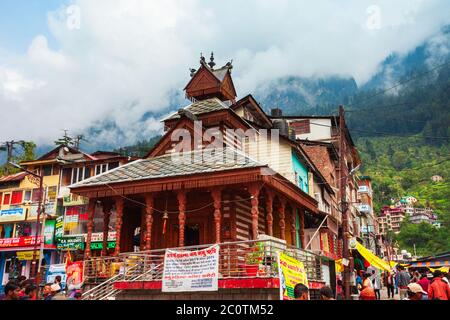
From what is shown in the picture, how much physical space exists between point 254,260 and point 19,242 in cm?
3740

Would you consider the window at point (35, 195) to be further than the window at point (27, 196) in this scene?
No

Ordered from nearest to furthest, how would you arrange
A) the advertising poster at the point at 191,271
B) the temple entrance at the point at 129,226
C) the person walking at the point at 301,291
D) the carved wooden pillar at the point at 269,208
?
1. the person walking at the point at 301,291
2. the advertising poster at the point at 191,271
3. the carved wooden pillar at the point at 269,208
4. the temple entrance at the point at 129,226

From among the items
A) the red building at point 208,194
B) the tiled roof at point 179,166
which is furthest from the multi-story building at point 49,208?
the tiled roof at point 179,166

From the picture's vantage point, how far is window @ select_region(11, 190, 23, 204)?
49000mm

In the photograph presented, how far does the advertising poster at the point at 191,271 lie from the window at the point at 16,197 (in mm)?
39337

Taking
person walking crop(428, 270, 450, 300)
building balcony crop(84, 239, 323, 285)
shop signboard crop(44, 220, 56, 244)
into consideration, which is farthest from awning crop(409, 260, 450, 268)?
shop signboard crop(44, 220, 56, 244)

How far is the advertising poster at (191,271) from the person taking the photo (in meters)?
14.7

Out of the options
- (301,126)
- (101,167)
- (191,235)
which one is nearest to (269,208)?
(191,235)

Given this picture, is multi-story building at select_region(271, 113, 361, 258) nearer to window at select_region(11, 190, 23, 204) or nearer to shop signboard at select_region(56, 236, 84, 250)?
shop signboard at select_region(56, 236, 84, 250)

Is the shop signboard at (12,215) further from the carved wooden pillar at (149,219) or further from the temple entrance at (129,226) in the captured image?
the carved wooden pillar at (149,219)

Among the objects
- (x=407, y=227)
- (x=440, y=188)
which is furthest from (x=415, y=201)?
(x=407, y=227)

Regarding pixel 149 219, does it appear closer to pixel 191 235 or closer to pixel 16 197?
pixel 191 235

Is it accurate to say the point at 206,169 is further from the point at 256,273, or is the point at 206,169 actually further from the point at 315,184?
the point at 315,184
